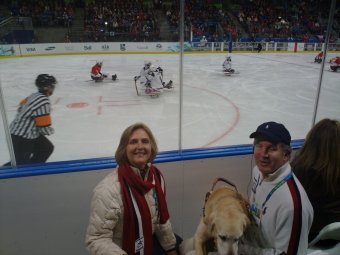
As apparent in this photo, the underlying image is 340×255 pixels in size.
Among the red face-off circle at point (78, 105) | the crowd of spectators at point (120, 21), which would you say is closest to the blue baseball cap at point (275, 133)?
the red face-off circle at point (78, 105)

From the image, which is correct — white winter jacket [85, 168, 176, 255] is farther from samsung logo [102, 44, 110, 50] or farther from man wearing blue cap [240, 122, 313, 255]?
samsung logo [102, 44, 110, 50]

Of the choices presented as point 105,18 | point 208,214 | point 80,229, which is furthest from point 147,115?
point 105,18

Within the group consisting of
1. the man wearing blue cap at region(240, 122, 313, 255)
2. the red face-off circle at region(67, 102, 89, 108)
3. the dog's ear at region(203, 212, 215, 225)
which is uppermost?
the man wearing blue cap at region(240, 122, 313, 255)

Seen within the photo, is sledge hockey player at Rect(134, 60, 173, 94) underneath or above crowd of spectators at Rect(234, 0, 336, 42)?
underneath

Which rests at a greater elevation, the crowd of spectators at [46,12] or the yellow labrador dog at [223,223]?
the crowd of spectators at [46,12]

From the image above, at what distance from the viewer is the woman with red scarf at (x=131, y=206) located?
49.6 inches

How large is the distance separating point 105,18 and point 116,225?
809 centimetres

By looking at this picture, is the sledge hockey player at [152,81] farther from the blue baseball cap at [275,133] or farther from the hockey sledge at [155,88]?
the blue baseball cap at [275,133]

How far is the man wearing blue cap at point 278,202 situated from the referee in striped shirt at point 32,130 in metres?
1.34

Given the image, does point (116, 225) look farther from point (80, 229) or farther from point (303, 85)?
point (303, 85)

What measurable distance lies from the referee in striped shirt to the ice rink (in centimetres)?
9

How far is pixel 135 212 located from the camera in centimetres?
133

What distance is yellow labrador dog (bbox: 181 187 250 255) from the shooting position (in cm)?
122

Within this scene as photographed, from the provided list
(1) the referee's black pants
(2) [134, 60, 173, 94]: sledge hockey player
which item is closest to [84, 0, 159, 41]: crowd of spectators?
(2) [134, 60, 173, 94]: sledge hockey player
